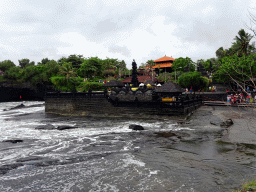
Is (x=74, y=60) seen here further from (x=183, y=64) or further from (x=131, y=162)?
(x=131, y=162)

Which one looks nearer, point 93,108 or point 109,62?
point 93,108

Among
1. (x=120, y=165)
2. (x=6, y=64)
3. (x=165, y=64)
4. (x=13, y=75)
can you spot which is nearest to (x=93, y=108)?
(x=120, y=165)

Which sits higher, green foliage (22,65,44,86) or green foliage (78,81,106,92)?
green foliage (22,65,44,86)

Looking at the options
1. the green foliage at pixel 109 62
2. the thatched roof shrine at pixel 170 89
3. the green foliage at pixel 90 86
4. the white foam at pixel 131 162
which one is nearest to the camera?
the white foam at pixel 131 162

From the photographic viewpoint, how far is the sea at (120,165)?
22.8 feet

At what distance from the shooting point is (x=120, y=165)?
8742 mm

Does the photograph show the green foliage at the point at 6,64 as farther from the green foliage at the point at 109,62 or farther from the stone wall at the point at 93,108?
the stone wall at the point at 93,108

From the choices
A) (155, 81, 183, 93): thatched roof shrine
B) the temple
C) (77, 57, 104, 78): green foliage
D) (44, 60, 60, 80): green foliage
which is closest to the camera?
(155, 81, 183, 93): thatched roof shrine

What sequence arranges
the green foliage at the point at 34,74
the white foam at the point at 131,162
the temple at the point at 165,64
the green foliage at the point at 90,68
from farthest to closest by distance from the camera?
the temple at the point at 165,64, the green foliage at the point at 34,74, the green foliage at the point at 90,68, the white foam at the point at 131,162

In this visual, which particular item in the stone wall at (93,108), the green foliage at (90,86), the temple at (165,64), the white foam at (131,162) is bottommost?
the white foam at (131,162)

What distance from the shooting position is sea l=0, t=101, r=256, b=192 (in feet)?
22.8

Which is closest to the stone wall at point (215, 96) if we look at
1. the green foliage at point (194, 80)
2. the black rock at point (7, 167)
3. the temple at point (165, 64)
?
the green foliage at point (194, 80)

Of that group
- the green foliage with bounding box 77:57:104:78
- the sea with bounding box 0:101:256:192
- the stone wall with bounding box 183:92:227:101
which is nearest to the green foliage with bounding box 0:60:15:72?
the green foliage with bounding box 77:57:104:78

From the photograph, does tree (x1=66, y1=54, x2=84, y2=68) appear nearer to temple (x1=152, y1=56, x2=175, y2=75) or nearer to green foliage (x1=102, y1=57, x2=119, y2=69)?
green foliage (x1=102, y1=57, x2=119, y2=69)
